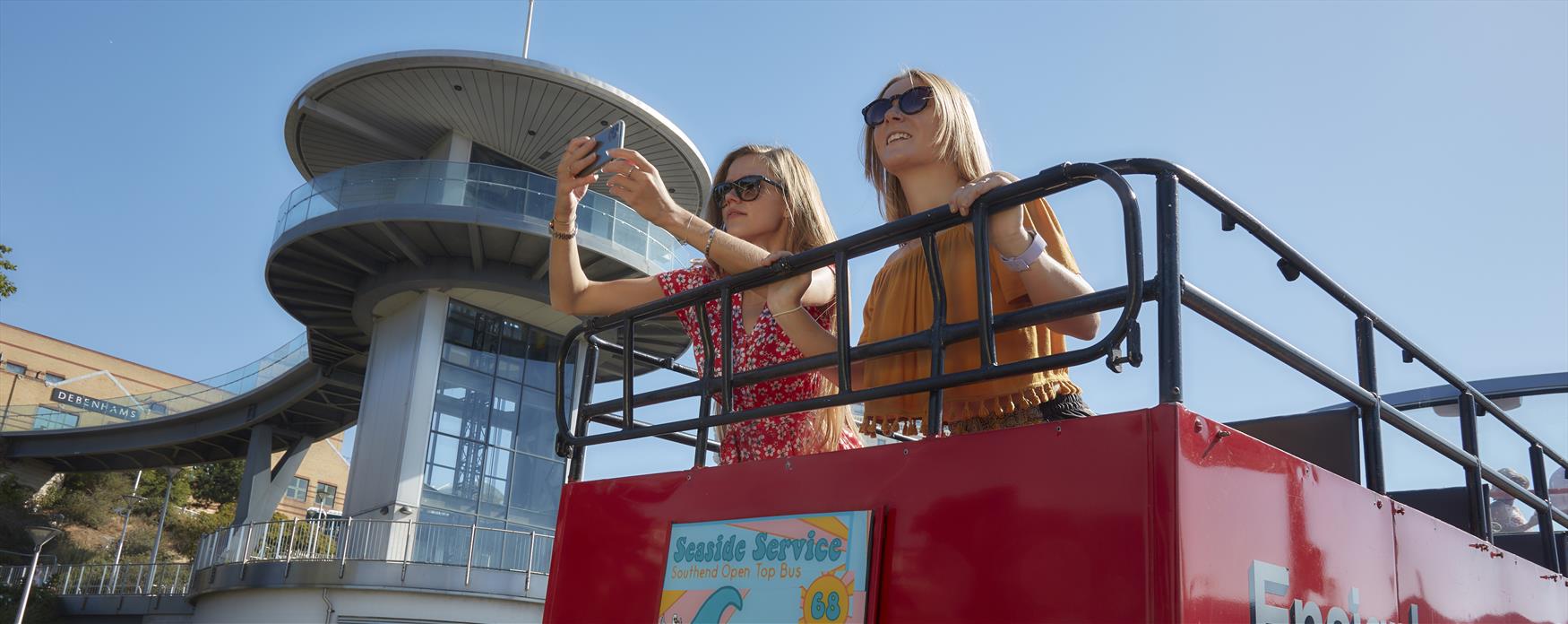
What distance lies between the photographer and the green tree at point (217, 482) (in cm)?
5103

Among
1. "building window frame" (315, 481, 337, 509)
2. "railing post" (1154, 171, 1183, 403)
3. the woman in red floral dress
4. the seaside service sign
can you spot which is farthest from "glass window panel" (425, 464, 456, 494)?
"building window frame" (315, 481, 337, 509)

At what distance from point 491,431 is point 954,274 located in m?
20.0

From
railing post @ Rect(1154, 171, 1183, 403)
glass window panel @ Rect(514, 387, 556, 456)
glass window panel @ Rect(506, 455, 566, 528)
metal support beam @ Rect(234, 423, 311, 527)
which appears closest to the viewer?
railing post @ Rect(1154, 171, 1183, 403)

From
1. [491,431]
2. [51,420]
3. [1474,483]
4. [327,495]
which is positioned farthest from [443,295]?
[327,495]

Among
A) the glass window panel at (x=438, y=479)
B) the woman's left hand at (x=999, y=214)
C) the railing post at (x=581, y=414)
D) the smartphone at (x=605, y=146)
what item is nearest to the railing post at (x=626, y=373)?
the railing post at (x=581, y=414)

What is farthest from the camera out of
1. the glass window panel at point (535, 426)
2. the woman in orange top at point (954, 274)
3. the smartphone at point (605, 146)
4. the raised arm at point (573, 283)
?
the glass window panel at point (535, 426)

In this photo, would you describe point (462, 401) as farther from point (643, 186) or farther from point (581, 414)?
point (643, 186)

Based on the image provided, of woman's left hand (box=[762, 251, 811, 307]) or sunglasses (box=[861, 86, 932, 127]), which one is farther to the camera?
sunglasses (box=[861, 86, 932, 127])

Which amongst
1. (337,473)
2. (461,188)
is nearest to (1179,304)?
(461,188)

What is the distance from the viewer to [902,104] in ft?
9.27

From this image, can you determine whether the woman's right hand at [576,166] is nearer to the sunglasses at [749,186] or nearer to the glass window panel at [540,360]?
the sunglasses at [749,186]

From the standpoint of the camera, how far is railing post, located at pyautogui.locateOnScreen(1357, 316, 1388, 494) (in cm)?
248

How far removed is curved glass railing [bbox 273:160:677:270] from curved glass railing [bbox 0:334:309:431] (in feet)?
34.9

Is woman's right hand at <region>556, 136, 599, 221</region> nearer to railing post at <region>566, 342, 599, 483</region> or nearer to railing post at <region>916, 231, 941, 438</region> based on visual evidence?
railing post at <region>566, 342, 599, 483</region>
